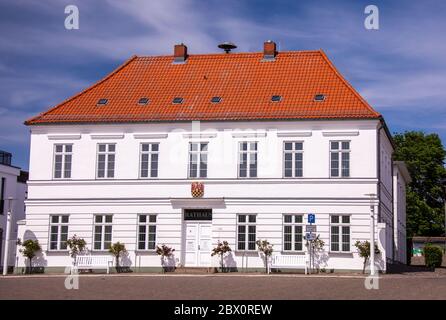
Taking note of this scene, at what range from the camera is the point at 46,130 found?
3906 cm

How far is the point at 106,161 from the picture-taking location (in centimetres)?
3834

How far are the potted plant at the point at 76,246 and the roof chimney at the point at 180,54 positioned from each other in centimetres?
1109

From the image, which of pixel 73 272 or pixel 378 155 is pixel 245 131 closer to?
pixel 378 155

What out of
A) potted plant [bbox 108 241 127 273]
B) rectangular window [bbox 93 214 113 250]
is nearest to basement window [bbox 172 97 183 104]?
rectangular window [bbox 93 214 113 250]

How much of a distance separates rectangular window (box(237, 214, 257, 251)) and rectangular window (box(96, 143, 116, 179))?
662cm

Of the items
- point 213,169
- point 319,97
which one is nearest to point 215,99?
point 213,169

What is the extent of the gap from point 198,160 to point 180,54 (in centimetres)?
748

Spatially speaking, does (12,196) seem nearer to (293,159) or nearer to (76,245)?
(76,245)

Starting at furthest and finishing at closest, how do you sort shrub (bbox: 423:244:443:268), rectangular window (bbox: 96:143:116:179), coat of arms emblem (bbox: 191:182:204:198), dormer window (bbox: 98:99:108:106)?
shrub (bbox: 423:244:443:268) → dormer window (bbox: 98:99:108:106) → rectangular window (bbox: 96:143:116:179) → coat of arms emblem (bbox: 191:182:204:198)

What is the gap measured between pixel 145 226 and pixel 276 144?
7.25 metres

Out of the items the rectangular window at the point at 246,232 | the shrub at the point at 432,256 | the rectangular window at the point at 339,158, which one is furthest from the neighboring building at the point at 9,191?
the shrub at the point at 432,256

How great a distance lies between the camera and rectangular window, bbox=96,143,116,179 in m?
38.2

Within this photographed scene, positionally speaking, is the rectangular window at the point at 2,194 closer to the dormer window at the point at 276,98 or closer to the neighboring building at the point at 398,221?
the dormer window at the point at 276,98

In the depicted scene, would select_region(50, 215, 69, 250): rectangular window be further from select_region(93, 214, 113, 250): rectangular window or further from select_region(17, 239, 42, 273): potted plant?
select_region(93, 214, 113, 250): rectangular window
